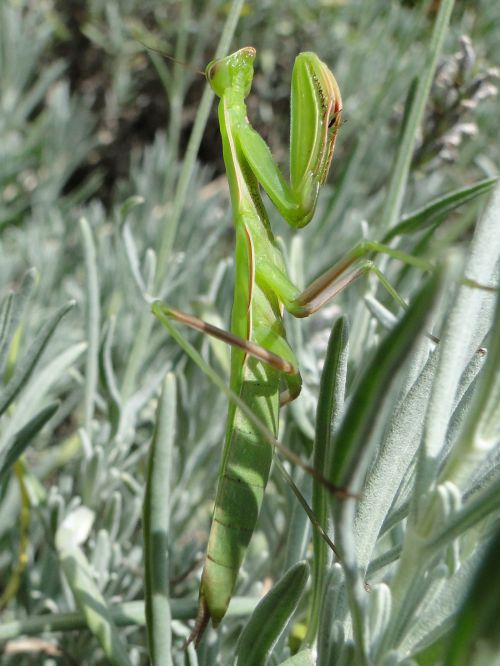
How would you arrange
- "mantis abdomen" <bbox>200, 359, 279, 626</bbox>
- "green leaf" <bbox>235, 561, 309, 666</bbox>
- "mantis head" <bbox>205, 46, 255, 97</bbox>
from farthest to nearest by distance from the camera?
"mantis head" <bbox>205, 46, 255, 97</bbox> → "mantis abdomen" <bbox>200, 359, 279, 626</bbox> → "green leaf" <bbox>235, 561, 309, 666</bbox>

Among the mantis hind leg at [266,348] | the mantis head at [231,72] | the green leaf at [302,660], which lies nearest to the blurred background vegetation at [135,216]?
the mantis hind leg at [266,348]

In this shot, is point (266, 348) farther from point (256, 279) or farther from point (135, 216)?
point (135, 216)

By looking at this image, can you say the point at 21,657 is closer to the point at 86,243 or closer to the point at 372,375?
the point at 86,243

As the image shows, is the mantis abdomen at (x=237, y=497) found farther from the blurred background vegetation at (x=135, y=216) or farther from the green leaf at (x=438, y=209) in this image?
the green leaf at (x=438, y=209)

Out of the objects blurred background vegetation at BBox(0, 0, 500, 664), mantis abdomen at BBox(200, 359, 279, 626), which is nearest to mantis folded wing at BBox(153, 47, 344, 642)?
mantis abdomen at BBox(200, 359, 279, 626)

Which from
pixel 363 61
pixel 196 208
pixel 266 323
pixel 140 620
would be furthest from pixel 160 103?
pixel 140 620

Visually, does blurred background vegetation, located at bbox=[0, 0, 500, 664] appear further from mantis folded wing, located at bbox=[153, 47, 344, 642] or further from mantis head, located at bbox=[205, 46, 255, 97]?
mantis head, located at bbox=[205, 46, 255, 97]

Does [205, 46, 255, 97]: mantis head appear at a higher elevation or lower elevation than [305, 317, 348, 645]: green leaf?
higher
